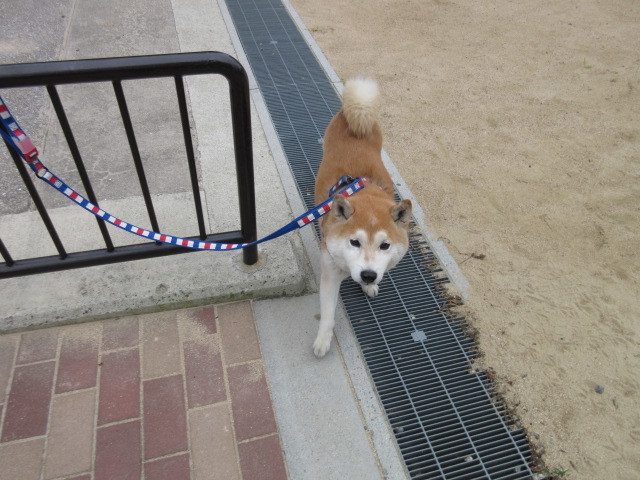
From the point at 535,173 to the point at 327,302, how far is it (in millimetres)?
2571

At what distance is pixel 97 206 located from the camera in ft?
7.41

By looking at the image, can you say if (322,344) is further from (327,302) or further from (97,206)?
(97,206)

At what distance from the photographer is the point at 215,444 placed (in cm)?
211

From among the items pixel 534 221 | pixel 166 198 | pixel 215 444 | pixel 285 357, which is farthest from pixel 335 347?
pixel 534 221

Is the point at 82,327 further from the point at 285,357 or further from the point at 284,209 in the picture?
the point at 284,209

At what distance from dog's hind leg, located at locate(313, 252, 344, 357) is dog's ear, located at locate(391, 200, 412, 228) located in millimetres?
414

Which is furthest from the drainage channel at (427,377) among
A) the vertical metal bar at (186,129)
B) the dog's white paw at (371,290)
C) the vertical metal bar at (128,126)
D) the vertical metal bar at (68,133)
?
the vertical metal bar at (68,133)

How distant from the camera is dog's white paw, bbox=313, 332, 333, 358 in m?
2.46

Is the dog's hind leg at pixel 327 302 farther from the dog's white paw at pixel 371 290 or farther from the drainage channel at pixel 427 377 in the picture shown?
the dog's white paw at pixel 371 290

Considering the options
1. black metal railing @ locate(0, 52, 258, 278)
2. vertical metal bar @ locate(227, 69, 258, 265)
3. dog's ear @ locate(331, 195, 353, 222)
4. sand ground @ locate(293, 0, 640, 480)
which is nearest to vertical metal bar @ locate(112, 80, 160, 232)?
black metal railing @ locate(0, 52, 258, 278)

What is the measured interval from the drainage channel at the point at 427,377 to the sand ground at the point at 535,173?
151 mm

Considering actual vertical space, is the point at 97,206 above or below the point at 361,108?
below

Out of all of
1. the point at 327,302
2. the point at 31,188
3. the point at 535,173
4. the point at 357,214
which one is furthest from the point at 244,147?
the point at 535,173

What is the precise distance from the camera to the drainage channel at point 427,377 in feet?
7.14
